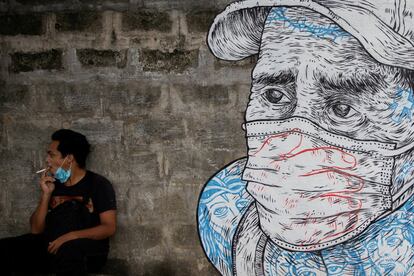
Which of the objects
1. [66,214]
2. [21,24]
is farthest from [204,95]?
[21,24]

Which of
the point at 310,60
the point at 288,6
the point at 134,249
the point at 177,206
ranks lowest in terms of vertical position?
the point at 134,249

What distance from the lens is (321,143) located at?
4.94 m

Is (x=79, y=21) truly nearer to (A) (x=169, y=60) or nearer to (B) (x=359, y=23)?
(A) (x=169, y=60)

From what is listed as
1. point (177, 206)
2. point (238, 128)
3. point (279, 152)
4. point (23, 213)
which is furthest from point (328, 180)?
point (23, 213)

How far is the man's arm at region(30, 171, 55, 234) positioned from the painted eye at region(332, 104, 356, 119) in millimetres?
2239

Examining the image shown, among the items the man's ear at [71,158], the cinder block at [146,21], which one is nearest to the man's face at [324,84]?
the cinder block at [146,21]

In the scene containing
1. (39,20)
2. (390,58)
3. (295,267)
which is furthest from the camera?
(39,20)

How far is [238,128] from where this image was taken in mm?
5164

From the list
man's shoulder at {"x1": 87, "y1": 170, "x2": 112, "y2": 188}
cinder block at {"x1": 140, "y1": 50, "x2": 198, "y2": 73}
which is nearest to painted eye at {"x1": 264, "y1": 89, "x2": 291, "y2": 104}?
cinder block at {"x1": 140, "y1": 50, "x2": 198, "y2": 73}

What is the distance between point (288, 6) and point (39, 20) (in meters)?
2.01

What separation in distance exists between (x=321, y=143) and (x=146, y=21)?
164 centimetres

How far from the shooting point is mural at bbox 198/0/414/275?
15.8 ft

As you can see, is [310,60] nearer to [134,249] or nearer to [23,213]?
[134,249]

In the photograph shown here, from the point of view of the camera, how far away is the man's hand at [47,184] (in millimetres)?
5238
